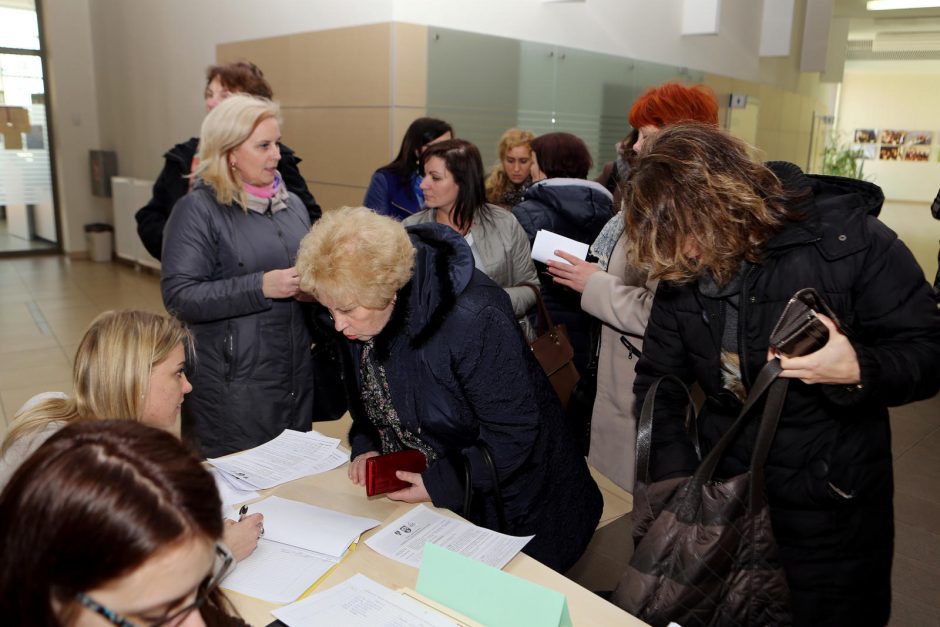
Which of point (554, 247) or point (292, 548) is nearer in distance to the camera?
point (292, 548)

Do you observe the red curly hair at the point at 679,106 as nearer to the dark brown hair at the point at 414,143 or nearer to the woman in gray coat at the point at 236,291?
the woman in gray coat at the point at 236,291

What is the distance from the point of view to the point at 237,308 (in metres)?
2.38

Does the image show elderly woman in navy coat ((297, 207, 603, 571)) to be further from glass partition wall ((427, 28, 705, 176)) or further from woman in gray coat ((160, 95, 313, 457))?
glass partition wall ((427, 28, 705, 176))

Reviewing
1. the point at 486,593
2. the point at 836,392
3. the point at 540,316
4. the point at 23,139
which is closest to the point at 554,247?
the point at 540,316

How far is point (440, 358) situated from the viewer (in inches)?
71.3

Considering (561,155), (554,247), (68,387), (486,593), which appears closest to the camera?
(486,593)

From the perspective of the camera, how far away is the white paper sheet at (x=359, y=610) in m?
1.31

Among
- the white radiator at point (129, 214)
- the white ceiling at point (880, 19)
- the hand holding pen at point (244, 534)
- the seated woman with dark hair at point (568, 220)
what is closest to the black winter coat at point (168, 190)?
the seated woman with dark hair at point (568, 220)

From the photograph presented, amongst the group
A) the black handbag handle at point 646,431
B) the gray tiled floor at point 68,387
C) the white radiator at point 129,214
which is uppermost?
the black handbag handle at point 646,431

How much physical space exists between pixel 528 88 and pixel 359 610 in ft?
17.0

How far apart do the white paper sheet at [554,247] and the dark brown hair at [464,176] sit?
1.64ft

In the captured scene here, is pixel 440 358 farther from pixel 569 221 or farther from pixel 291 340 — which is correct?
pixel 569 221

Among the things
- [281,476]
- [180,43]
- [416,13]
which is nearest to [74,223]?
[180,43]

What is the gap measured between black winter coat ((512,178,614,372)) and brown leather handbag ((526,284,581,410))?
1.16 ft
